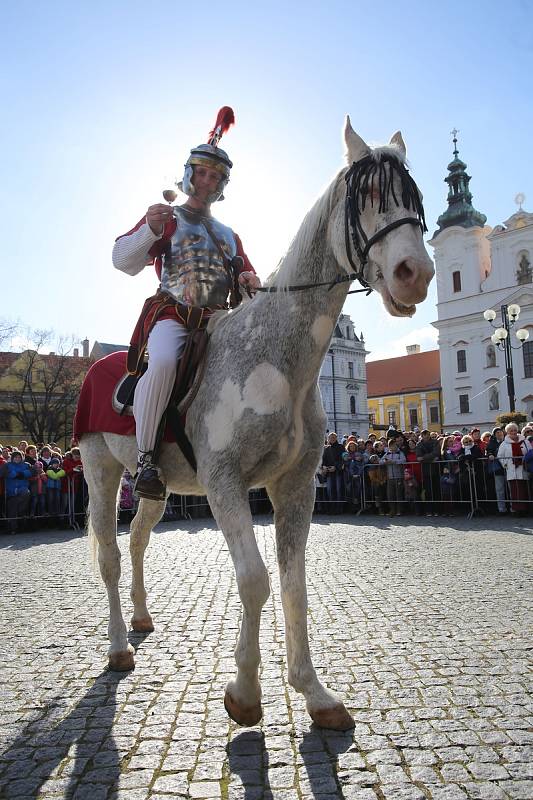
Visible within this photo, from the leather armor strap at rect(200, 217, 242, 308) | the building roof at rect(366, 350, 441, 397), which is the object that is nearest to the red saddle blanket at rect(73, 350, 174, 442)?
the leather armor strap at rect(200, 217, 242, 308)

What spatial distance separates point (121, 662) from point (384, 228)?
3.30m

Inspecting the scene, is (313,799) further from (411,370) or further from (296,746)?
(411,370)

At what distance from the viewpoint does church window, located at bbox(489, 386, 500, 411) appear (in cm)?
5938

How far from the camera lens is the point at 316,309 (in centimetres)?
365

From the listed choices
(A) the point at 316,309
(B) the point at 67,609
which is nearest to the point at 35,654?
(B) the point at 67,609

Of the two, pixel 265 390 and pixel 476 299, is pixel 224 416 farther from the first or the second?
pixel 476 299

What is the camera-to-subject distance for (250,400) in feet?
11.8

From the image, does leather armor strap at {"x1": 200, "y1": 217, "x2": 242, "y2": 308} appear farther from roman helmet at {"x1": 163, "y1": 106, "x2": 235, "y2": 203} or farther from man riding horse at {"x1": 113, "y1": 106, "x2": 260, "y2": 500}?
roman helmet at {"x1": 163, "y1": 106, "x2": 235, "y2": 203}

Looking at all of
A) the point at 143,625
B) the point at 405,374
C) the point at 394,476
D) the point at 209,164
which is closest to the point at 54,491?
the point at 394,476

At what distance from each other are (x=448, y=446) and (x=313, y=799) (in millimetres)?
15493

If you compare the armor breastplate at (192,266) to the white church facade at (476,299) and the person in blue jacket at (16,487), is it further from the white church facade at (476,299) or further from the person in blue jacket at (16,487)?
the white church facade at (476,299)

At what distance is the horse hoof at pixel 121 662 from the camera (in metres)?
4.55

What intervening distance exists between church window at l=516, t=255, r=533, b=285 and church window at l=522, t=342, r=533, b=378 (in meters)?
5.96

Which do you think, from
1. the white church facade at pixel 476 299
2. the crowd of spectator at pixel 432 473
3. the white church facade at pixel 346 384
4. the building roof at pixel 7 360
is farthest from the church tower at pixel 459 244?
the crowd of spectator at pixel 432 473
